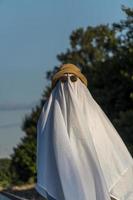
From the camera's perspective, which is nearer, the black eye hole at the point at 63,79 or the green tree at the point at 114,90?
the black eye hole at the point at 63,79

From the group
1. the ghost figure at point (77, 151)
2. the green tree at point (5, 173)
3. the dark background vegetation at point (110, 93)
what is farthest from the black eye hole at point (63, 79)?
the green tree at point (5, 173)

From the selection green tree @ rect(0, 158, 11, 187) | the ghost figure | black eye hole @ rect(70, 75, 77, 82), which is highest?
green tree @ rect(0, 158, 11, 187)

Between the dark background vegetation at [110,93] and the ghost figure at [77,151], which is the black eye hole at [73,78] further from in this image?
the dark background vegetation at [110,93]

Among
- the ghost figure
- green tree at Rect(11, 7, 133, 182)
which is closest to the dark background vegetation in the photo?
green tree at Rect(11, 7, 133, 182)

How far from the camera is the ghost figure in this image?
5023 mm

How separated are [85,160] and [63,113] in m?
0.38

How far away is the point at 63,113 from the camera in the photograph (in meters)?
5.19

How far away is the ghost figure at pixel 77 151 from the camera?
5023 mm

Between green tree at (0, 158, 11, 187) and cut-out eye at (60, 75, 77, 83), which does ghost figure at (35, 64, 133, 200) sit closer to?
cut-out eye at (60, 75, 77, 83)

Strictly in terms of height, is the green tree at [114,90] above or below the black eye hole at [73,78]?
above

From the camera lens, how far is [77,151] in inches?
202

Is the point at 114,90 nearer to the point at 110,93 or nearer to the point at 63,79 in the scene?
the point at 110,93

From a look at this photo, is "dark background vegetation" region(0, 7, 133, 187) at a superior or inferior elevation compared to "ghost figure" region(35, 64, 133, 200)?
superior

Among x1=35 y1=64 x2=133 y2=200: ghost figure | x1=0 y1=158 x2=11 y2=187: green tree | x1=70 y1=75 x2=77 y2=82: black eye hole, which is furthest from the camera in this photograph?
x1=0 y1=158 x2=11 y2=187: green tree
